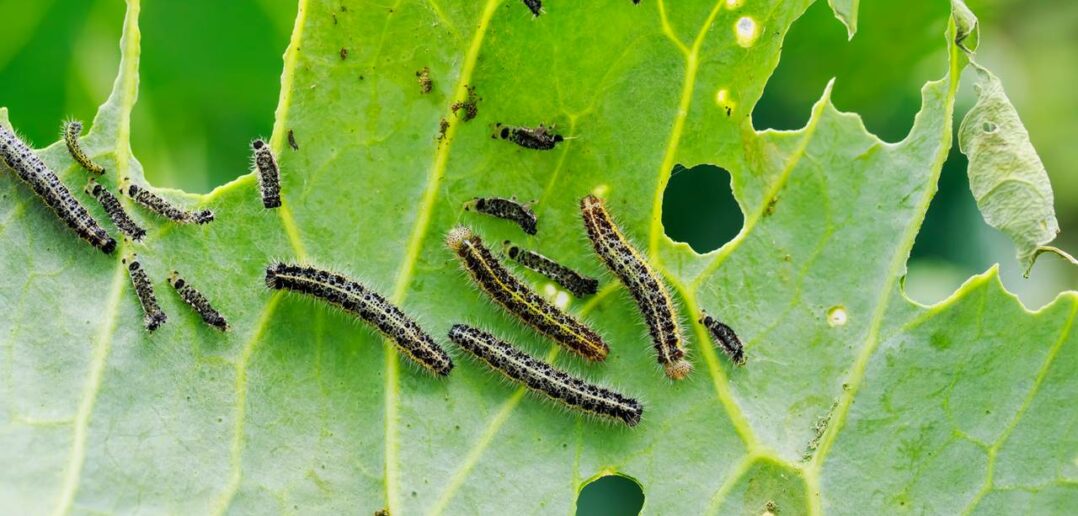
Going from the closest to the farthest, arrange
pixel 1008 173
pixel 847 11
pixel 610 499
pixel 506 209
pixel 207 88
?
pixel 1008 173 < pixel 847 11 < pixel 506 209 < pixel 610 499 < pixel 207 88

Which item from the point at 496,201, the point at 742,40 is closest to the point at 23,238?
the point at 496,201

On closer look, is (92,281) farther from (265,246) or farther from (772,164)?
(772,164)

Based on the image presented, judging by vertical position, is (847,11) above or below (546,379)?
above

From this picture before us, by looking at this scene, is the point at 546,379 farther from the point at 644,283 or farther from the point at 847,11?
the point at 847,11

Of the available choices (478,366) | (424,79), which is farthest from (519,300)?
(424,79)

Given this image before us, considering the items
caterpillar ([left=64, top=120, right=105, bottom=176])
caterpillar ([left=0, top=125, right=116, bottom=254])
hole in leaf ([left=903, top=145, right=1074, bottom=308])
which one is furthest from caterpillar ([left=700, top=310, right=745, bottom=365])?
caterpillar ([left=64, top=120, right=105, bottom=176])

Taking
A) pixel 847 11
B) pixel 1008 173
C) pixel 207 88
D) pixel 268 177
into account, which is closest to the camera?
pixel 1008 173

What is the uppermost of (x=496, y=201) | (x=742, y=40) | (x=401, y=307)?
(x=742, y=40)
